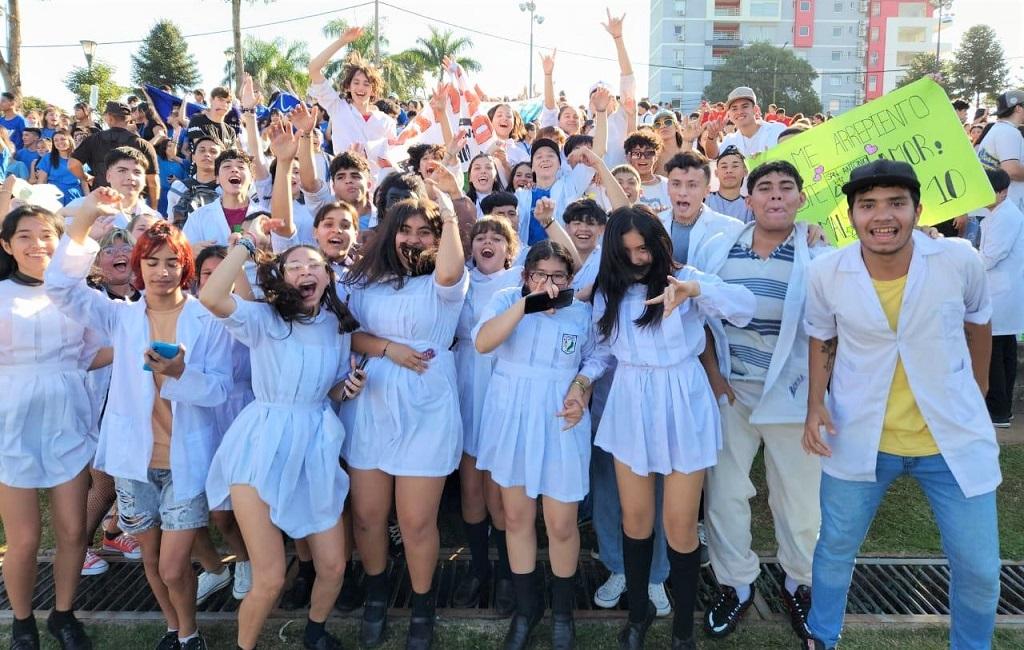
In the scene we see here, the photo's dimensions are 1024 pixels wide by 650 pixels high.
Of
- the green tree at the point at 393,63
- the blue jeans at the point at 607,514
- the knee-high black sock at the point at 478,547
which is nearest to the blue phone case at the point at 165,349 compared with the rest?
the knee-high black sock at the point at 478,547

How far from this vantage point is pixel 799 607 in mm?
3412

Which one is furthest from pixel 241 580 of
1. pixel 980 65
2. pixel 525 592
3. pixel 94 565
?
pixel 980 65

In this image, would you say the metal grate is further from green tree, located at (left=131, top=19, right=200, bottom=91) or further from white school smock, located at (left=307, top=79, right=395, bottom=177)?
green tree, located at (left=131, top=19, right=200, bottom=91)

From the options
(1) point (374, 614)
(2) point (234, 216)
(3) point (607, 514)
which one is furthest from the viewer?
(2) point (234, 216)

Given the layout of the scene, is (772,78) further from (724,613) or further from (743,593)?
(724,613)

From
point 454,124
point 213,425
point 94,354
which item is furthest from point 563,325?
point 454,124

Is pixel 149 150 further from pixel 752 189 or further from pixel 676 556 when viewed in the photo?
pixel 676 556

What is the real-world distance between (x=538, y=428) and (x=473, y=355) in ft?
2.30

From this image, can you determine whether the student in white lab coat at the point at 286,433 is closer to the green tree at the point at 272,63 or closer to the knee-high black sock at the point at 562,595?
the knee-high black sock at the point at 562,595

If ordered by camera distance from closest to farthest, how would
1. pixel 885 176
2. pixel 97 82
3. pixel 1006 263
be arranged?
1. pixel 885 176
2. pixel 1006 263
3. pixel 97 82

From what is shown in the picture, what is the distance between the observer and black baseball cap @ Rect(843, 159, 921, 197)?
2.67m

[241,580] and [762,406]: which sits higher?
[762,406]

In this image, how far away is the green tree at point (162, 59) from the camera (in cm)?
3962

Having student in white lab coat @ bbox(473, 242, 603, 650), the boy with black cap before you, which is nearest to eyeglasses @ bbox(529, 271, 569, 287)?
student in white lab coat @ bbox(473, 242, 603, 650)
